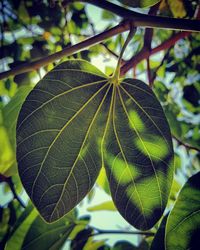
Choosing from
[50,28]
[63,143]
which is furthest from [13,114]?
[50,28]

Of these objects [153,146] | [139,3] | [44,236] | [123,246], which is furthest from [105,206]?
[139,3]

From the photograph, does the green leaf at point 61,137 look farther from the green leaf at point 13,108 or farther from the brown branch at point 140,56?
the green leaf at point 13,108

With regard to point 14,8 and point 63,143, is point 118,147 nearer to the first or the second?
point 63,143

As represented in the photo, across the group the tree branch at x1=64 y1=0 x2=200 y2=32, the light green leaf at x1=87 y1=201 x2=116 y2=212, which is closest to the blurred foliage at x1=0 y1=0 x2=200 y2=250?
the light green leaf at x1=87 y1=201 x2=116 y2=212

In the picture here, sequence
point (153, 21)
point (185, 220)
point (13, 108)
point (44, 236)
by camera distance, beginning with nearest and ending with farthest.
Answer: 1. point (153, 21)
2. point (185, 220)
3. point (13, 108)
4. point (44, 236)

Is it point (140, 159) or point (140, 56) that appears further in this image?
point (140, 56)

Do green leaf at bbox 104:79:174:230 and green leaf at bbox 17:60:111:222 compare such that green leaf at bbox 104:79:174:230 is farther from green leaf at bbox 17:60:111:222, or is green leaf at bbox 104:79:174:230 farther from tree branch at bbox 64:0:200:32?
tree branch at bbox 64:0:200:32

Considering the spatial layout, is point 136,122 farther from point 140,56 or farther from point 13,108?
point 13,108
